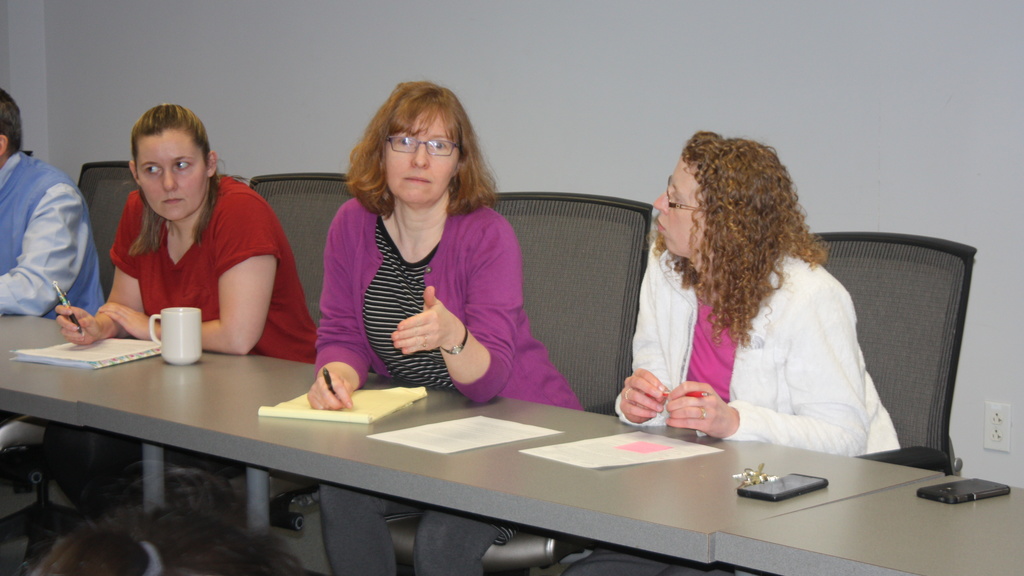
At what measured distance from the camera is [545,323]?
2107mm

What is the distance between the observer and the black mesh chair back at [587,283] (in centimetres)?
204

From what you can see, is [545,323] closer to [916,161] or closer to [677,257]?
[677,257]

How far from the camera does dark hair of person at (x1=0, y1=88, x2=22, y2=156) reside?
2.65 meters

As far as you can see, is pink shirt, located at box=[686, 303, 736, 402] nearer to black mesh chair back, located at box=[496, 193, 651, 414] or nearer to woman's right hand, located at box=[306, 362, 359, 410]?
black mesh chair back, located at box=[496, 193, 651, 414]

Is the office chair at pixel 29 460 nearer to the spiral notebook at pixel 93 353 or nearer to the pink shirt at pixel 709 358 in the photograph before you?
the spiral notebook at pixel 93 353

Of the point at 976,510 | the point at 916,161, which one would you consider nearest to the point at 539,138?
the point at 916,161

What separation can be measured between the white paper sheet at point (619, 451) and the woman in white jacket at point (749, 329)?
0.05 m

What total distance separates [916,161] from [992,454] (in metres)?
0.75

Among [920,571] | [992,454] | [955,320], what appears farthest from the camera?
[992,454]

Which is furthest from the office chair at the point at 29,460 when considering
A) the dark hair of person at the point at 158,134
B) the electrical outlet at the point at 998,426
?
the electrical outlet at the point at 998,426

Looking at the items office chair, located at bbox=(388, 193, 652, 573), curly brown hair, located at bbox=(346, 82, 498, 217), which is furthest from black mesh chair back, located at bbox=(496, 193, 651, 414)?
curly brown hair, located at bbox=(346, 82, 498, 217)

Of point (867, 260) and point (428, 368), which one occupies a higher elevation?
point (867, 260)

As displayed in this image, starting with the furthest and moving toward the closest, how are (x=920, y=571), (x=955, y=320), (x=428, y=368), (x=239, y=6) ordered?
1. (x=239, y=6)
2. (x=428, y=368)
3. (x=955, y=320)
4. (x=920, y=571)

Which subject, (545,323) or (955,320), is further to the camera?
(545,323)
